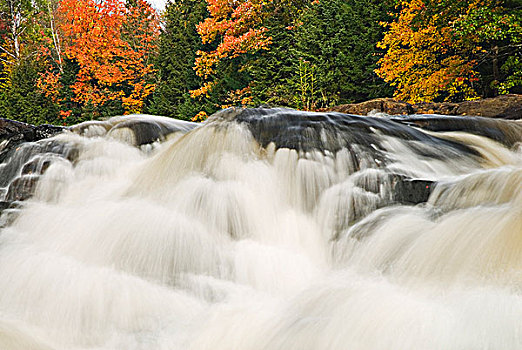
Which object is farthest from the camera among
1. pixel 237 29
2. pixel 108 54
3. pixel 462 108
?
pixel 108 54

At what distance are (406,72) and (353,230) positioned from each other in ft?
27.0

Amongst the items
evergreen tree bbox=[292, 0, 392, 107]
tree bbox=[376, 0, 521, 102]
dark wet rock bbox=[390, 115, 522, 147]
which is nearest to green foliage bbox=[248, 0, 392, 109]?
evergreen tree bbox=[292, 0, 392, 107]

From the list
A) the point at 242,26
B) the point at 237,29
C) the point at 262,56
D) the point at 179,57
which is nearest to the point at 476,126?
the point at 262,56

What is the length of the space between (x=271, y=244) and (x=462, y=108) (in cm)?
615

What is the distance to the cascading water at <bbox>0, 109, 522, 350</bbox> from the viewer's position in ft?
6.22

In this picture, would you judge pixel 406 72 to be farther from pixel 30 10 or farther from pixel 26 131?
pixel 30 10

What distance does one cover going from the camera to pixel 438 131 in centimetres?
523

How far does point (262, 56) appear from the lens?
511 inches

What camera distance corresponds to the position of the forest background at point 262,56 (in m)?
9.60

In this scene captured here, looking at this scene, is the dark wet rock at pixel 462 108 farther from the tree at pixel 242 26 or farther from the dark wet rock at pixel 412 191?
the tree at pixel 242 26

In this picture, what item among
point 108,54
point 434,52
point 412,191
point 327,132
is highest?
point 434,52

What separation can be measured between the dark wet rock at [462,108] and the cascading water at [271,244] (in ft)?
9.32

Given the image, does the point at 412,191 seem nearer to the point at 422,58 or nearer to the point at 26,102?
the point at 422,58

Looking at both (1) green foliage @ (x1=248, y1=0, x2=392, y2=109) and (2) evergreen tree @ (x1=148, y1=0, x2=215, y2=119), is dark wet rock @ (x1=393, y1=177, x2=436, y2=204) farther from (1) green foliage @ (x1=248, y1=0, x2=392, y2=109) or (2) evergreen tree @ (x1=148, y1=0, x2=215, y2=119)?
(2) evergreen tree @ (x1=148, y1=0, x2=215, y2=119)
